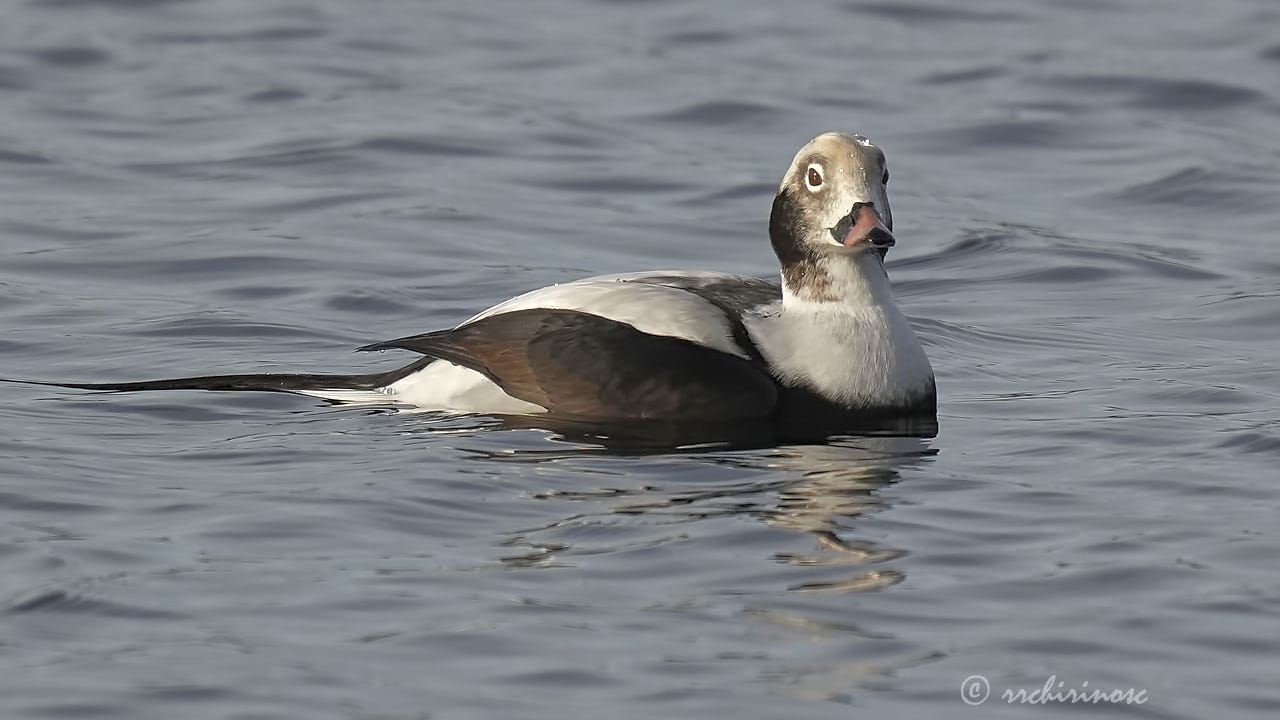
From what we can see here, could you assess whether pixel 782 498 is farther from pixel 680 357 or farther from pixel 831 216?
pixel 831 216

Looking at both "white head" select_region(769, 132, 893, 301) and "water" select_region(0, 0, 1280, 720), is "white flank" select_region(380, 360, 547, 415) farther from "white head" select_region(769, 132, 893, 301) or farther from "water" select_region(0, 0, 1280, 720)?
"white head" select_region(769, 132, 893, 301)

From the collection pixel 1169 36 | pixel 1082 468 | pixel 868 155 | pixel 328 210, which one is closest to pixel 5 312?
pixel 328 210

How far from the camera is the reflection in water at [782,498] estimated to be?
681cm

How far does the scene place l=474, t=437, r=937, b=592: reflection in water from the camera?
6.81 meters

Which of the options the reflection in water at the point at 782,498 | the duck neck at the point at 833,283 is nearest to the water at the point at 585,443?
the reflection in water at the point at 782,498

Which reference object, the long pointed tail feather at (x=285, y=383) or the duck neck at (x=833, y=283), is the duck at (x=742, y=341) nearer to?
the duck neck at (x=833, y=283)

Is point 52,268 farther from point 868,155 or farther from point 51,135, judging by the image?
point 868,155

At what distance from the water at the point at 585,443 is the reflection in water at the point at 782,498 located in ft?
0.07

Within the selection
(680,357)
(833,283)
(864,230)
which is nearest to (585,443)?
(680,357)

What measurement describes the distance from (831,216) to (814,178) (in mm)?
144

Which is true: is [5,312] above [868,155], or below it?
below

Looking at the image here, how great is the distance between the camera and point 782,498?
7.46m

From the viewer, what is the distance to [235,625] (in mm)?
6105

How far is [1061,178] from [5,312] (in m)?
6.43
